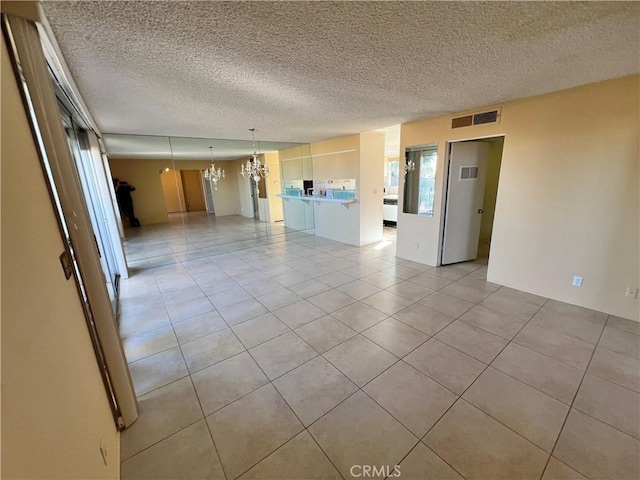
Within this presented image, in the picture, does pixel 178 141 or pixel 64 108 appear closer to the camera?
pixel 64 108

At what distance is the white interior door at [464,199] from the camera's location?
164 inches

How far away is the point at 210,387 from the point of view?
205 centimetres

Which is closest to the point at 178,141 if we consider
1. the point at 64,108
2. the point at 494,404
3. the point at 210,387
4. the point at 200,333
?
the point at 64,108

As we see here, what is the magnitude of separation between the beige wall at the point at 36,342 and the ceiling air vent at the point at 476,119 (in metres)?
4.40

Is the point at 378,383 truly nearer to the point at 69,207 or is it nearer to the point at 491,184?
the point at 69,207

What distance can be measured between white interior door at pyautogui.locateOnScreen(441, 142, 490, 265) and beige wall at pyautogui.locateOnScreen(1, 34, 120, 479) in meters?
4.60

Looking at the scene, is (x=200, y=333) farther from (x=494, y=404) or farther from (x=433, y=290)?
(x=433, y=290)

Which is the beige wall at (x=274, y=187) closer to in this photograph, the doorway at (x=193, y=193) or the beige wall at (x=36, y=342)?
the doorway at (x=193, y=193)

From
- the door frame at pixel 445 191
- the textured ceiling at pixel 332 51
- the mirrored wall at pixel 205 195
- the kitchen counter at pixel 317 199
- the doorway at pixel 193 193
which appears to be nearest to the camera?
the textured ceiling at pixel 332 51

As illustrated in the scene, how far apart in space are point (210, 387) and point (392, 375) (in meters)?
1.47

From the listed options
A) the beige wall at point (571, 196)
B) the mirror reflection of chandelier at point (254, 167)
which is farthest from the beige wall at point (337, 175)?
the beige wall at point (571, 196)

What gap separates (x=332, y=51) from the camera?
6.11 ft

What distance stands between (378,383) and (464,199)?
3588 millimetres

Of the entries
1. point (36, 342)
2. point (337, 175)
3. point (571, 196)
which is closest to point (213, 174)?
point (337, 175)
